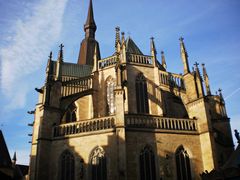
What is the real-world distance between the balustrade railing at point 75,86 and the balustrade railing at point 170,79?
6.61 meters

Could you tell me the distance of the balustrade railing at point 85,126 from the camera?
17.2 metres

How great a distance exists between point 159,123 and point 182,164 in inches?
117

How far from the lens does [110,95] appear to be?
74.1ft

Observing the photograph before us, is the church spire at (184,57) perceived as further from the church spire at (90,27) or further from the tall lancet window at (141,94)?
the church spire at (90,27)

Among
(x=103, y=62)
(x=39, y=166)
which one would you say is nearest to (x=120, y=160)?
(x=39, y=166)

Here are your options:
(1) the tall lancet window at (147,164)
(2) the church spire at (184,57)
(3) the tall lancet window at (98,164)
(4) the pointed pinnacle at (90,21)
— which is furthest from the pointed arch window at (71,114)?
(4) the pointed pinnacle at (90,21)

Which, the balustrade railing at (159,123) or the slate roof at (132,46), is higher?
the slate roof at (132,46)

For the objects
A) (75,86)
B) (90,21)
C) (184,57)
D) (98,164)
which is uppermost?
(90,21)

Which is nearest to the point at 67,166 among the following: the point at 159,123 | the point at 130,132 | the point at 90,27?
the point at 130,132

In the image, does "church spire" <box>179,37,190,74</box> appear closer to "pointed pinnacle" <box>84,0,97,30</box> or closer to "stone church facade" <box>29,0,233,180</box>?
"stone church facade" <box>29,0,233,180</box>

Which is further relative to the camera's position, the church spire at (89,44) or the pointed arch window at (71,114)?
A: the church spire at (89,44)

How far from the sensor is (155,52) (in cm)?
2448

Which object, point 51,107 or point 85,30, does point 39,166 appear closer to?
point 51,107

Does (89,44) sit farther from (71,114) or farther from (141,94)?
(141,94)
